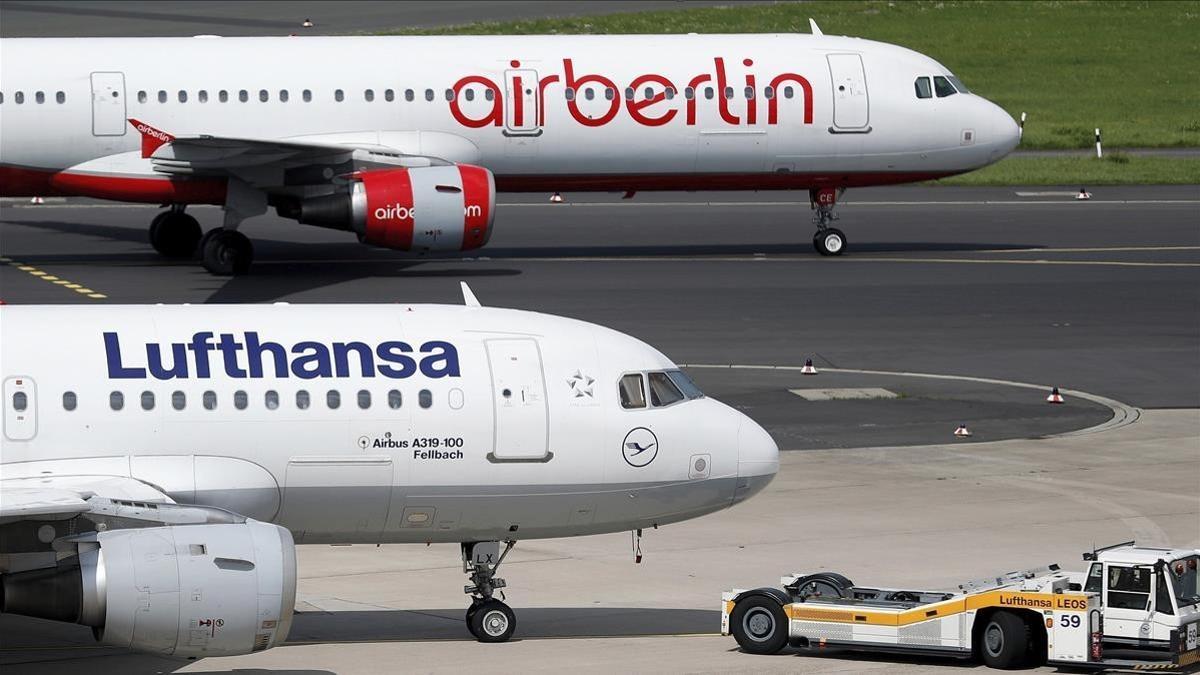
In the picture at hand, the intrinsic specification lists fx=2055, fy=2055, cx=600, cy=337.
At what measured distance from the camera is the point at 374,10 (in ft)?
338

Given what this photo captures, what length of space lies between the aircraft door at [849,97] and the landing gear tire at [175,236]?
16.8 meters

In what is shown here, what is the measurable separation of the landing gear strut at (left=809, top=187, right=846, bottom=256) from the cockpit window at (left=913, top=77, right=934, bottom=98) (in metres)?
3.32

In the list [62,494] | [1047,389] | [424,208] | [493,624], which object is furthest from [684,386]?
[424,208]

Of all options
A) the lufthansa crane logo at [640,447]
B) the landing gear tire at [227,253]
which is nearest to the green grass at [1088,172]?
the landing gear tire at [227,253]

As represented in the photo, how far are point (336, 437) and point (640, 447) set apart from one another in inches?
138

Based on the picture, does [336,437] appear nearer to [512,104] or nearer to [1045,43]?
[512,104]

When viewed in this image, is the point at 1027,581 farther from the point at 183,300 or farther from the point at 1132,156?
the point at 1132,156

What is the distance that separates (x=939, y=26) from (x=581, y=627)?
8478 cm

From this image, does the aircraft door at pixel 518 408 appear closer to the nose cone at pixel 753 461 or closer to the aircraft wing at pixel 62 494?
the nose cone at pixel 753 461

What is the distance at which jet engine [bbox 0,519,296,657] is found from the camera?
19594 mm

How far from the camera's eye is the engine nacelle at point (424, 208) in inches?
1873

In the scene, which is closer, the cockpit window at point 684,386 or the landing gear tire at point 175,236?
the cockpit window at point 684,386

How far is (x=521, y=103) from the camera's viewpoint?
5119cm

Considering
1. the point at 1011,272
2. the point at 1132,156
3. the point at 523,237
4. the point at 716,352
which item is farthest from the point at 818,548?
the point at 1132,156
